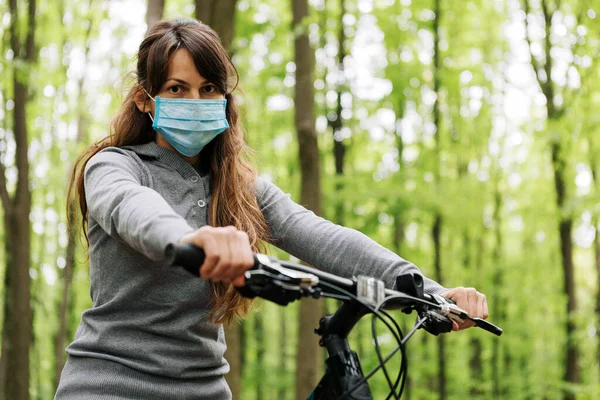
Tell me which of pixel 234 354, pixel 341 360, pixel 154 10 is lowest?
pixel 234 354

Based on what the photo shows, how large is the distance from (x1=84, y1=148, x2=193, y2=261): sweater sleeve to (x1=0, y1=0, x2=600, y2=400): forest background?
4.90 metres

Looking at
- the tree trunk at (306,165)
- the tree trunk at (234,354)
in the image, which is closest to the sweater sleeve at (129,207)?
the tree trunk at (234,354)

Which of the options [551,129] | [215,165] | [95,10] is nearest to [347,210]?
[551,129]

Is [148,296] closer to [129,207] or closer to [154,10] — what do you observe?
[129,207]

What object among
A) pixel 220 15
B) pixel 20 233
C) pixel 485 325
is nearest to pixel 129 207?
pixel 485 325

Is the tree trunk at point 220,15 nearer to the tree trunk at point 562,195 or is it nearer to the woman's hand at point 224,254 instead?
the woman's hand at point 224,254

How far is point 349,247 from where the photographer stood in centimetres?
237

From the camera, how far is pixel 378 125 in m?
15.0

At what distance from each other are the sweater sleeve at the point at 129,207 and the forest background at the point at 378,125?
4896 millimetres

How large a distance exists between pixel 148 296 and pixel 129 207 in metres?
0.43

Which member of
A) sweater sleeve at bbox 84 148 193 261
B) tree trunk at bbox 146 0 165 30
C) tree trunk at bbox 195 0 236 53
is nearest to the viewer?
sweater sleeve at bbox 84 148 193 261

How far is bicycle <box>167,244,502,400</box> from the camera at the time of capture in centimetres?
160

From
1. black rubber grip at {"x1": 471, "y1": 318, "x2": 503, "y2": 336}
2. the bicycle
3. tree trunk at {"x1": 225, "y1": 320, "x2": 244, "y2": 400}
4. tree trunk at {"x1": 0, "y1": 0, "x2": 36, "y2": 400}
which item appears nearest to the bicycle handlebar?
the bicycle

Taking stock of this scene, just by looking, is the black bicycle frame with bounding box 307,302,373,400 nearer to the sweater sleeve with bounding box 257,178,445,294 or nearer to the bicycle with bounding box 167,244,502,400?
the bicycle with bounding box 167,244,502,400
